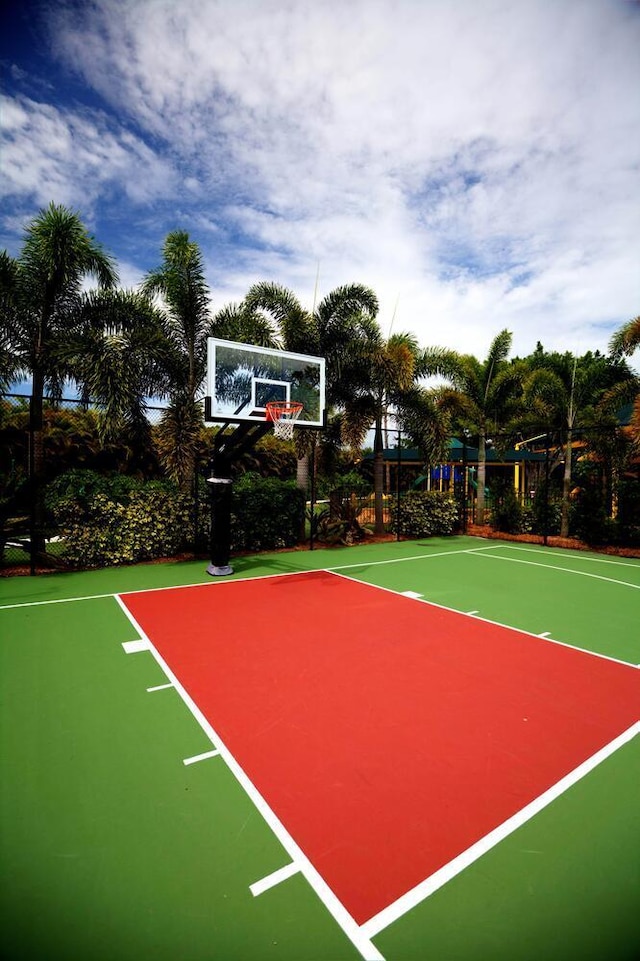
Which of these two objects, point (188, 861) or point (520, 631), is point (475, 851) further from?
point (520, 631)

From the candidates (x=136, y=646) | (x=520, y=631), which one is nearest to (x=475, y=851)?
(x=520, y=631)

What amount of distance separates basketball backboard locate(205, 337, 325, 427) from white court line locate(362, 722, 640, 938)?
7796mm

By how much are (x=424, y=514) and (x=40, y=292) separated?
12959 mm

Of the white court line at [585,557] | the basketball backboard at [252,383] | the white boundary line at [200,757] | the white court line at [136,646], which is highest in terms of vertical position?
the basketball backboard at [252,383]

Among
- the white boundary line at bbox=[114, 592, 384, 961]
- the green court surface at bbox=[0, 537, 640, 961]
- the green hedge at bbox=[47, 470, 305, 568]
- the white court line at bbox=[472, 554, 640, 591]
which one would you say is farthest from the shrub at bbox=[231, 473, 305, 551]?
the white boundary line at bbox=[114, 592, 384, 961]

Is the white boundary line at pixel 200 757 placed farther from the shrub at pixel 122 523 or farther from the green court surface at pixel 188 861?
the shrub at pixel 122 523

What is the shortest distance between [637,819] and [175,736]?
3.40 meters

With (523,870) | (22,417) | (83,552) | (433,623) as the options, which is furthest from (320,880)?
(22,417)

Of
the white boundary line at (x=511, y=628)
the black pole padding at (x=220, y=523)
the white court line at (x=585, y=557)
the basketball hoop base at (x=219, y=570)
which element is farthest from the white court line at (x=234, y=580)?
the white boundary line at (x=511, y=628)

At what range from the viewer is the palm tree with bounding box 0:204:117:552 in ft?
34.6

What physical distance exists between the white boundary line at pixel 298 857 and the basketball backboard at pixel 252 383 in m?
6.50

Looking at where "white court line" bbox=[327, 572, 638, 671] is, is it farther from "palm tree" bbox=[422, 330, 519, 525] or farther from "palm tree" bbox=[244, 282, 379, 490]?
"palm tree" bbox=[422, 330, 519, 525]

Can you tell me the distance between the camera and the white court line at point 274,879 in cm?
241

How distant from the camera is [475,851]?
2.64 m
